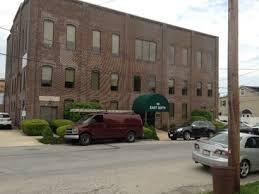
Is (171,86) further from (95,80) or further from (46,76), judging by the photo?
(46,76)

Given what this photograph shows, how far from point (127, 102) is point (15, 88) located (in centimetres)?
1151

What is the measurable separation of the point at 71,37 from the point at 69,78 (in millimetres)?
3652

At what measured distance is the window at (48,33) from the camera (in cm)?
3584

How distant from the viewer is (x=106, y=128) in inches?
1059

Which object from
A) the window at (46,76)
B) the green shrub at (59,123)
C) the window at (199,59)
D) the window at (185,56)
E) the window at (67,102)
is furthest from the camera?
the window at (199,59)

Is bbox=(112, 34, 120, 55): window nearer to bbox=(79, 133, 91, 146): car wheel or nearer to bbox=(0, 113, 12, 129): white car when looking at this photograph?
bbox=(0, 113, 12, 129): white car

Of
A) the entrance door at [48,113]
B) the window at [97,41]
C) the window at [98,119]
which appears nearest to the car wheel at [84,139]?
the window at [98,119]

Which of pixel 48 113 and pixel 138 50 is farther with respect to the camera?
pixel 138 50

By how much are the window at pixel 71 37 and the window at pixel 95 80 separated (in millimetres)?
3220

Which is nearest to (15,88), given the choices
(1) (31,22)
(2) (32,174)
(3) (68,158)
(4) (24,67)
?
(4) (24,67)

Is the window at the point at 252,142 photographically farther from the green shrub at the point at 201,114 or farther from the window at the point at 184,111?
the green shrub at the point at 201,114

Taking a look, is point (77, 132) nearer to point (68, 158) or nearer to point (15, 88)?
point (68, 158)

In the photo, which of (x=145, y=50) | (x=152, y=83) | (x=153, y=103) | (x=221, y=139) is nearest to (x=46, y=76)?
(x=153, y=103)

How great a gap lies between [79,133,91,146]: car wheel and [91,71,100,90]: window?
540 inches
